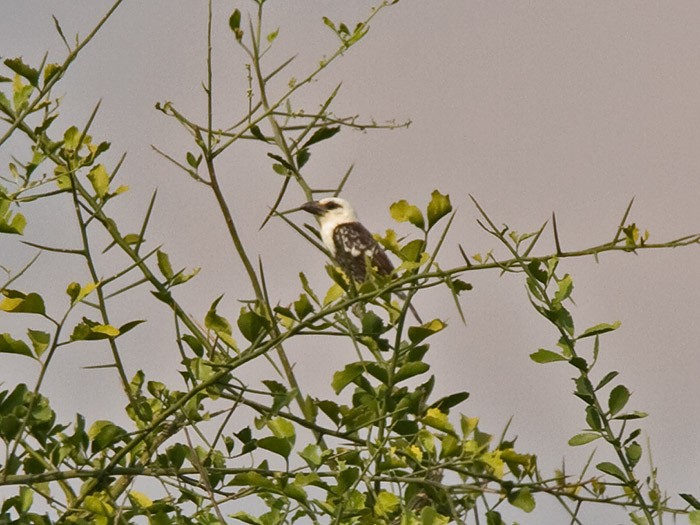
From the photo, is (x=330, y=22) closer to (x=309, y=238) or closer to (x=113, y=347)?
(x=309, y=238)

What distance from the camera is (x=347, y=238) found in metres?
8.70

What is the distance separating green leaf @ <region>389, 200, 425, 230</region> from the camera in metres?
3.20

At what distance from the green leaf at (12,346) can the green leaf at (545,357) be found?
126 centimetres

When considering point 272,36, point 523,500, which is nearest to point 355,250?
point 272,36

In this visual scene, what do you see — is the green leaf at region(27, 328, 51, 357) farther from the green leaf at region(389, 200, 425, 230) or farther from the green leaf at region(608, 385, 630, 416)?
the green leaf at region(608, 385, 630, 416)

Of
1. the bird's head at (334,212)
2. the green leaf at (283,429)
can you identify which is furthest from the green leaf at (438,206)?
the bird's head at (334,212)

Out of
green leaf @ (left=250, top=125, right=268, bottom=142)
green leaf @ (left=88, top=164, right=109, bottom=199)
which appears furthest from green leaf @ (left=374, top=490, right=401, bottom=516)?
green leaf @ (left=250, top=125, right=268, bottom=142)

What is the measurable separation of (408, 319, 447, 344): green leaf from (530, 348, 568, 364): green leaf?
0.81ft

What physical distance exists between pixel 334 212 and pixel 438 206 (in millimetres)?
6225

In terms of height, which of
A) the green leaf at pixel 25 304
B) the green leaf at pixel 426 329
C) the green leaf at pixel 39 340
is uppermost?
the green leaf at pixel 426 329

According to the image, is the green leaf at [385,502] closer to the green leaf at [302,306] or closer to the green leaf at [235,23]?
the green leaf at [302,306]

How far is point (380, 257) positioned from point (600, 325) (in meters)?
5.64

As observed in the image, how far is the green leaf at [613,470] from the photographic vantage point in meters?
3.40

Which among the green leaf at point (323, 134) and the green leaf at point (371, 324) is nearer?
the green leaf at point (371, 324)
